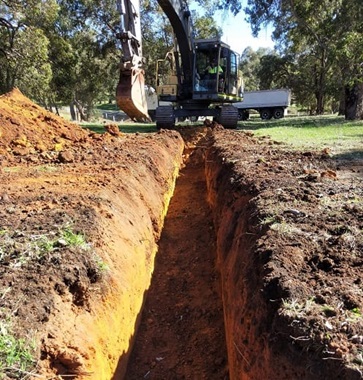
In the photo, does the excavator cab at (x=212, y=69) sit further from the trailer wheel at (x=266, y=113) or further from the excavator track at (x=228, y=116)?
the trailer wheel at (x=266, y=113)

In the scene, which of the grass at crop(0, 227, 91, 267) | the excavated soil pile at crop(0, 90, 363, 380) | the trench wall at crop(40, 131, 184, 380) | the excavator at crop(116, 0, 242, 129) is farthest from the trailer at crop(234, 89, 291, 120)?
the grass at crop(0, 227, 91, 267)

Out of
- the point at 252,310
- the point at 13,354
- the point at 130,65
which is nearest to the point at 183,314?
the point at 252,310

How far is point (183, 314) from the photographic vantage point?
434 cm

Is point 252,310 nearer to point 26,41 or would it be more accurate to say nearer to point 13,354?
point 13,354

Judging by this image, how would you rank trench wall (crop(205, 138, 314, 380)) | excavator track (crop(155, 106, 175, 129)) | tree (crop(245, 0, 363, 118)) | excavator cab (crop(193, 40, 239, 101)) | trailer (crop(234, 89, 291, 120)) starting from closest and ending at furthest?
1. trench wall (crop(205, 138, 314, 380))
2. excavator cab (crop(193, 40, 239, 101))
3. excavator track (crop(155, 106, 175, 129))
4. tree (crop(245, 0, 363, 118))
5. trailer (crop(234, 89, 291, 120))

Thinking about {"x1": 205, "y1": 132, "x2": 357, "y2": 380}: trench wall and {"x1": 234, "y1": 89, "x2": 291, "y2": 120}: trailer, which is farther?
{"x1": 234, "y1": 89, "x2": 291, "y2": 120}: trailer

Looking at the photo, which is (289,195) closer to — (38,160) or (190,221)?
(190,221)

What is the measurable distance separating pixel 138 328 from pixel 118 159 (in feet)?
11.4

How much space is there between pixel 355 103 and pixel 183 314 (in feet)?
56.8

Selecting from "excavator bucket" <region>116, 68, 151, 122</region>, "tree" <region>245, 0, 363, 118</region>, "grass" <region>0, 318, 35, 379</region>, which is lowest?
"grass" <region>0, 318, 35, 379</region>

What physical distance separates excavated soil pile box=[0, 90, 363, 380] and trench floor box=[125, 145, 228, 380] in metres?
0.02

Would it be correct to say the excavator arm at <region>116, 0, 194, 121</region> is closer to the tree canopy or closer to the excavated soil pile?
the excavated soil pile

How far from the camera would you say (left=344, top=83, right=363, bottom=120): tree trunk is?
60.1 ft

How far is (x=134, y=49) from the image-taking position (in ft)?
27.4
